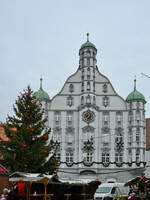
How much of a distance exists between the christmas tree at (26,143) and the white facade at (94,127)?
2170 centimetres

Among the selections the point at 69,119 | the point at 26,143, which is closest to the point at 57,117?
the point at 69,119

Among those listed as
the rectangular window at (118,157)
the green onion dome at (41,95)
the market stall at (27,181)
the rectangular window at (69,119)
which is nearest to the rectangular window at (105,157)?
the rectangular window at (118,157)

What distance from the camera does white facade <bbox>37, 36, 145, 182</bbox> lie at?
47094 mm

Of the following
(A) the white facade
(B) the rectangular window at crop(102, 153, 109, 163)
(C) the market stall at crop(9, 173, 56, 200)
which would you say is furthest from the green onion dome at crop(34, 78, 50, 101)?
(C) the market stall at crop(9, 173, 56, 200)

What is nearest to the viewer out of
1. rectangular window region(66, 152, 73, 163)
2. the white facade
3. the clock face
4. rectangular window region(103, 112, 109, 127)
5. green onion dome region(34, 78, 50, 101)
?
the white facade

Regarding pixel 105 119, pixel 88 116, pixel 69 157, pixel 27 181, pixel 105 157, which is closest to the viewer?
pixel 27 181

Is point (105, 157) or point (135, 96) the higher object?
point (135, 96)

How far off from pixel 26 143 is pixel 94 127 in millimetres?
23885

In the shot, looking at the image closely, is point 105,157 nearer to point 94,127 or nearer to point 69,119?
point 94,127

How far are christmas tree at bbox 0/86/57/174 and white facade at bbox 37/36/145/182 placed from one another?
21696 millimetres

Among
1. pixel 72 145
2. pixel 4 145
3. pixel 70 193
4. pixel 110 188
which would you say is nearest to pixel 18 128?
pixel 4 145

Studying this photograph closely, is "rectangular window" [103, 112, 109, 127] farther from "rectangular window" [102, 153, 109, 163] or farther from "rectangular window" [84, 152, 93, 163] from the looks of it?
"rectangular window" [84, 152, 93, 163]

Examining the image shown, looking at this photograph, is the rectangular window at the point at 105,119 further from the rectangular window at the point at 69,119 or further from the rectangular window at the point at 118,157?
the rectangular window at the point at 69,119

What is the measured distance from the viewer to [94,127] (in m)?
48.3
